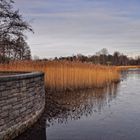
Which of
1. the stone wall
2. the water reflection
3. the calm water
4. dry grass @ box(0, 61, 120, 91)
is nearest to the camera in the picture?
the stone wall

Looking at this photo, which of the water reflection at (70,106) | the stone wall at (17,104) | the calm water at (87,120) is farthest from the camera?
the water reflection at (70,106)

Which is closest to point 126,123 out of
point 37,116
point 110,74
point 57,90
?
point 37,116

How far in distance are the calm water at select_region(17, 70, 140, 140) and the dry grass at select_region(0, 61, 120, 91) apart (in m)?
4.62

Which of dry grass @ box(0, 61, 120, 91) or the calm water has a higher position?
dry grass @ box(0, 61, 120, 91)

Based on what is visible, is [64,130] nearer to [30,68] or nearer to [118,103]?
[118,103]

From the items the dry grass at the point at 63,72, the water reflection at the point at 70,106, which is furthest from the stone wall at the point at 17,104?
the dry grass at the point at 63,72

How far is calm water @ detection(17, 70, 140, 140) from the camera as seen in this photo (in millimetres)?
10930

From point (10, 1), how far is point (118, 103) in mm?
7255

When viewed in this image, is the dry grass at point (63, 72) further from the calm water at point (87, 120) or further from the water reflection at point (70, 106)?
the calm water at point (87, 120)

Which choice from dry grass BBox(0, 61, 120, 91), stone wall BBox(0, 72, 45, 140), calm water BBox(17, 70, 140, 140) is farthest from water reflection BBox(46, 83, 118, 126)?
dry grass BBox(0, 61, 120, 91)

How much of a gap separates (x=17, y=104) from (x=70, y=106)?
6.15 metres

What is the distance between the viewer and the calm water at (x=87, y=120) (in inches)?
430

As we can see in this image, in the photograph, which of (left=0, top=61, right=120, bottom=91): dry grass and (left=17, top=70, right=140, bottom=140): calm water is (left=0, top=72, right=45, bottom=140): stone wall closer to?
(left=17, top=70, right=140, bottom=140): calm water

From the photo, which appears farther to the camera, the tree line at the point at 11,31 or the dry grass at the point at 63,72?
the dry grass at the point at 63,72
